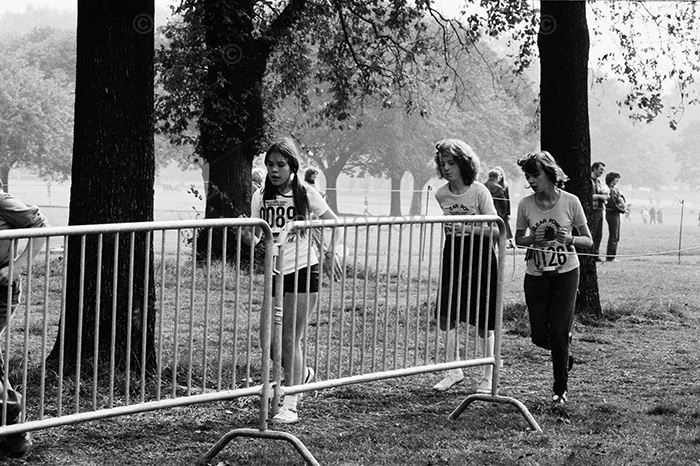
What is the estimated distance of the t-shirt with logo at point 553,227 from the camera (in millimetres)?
7297

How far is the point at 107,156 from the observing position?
23.1ft

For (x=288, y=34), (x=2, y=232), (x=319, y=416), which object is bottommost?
(x=319, y=416)

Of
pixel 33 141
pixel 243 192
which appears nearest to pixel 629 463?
pixel 243 192

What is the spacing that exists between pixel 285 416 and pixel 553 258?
2.06 metres

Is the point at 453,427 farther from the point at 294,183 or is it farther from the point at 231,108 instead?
the point at 231,108

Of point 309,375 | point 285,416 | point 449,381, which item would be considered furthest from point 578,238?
point 285,416

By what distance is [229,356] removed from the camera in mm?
8672

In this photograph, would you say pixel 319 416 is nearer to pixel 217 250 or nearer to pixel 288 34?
pixel 217 250

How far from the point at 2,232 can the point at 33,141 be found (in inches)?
2391

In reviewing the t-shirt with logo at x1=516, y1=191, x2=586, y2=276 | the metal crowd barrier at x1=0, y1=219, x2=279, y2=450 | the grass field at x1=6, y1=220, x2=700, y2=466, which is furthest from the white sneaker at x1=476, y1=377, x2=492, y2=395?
the metal crowd barrier at x1=0, y1=219, x2=279, y2=450

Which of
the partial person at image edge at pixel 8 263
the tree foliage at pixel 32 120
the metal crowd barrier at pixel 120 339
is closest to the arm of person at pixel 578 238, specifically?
the metal crowd barrier at pixel 120 339

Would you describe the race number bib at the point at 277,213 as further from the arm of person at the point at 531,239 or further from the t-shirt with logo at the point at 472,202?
the arm of person at the point at 531,239

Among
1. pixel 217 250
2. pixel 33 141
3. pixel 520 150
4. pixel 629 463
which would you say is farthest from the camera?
pixel 520 150

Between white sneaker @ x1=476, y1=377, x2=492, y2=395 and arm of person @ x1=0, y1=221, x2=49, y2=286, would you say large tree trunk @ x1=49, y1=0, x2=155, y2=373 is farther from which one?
white sneaker @ x1=476, y1=377, x2=492, y2=395
